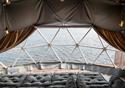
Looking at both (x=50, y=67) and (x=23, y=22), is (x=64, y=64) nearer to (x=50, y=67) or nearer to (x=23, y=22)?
(x=50, y=67)

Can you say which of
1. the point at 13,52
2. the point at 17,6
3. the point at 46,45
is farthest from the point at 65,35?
the point at 17,6

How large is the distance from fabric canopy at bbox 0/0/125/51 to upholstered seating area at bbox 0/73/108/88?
123cm

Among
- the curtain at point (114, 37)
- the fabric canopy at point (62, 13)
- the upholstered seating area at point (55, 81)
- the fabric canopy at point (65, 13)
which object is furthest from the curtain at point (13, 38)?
the curtain at point (114, 37)

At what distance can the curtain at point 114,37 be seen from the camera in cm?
584

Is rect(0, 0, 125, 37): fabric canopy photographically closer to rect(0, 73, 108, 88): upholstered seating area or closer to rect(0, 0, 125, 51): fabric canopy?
rect(0, 0, 125, 51): fabric canopy

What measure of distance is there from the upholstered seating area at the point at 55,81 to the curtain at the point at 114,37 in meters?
1.09

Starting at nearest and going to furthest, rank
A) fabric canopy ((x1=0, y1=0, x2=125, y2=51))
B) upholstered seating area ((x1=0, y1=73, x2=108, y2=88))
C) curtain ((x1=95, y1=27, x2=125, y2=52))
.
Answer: fabric canopy ((x1=0, y1=0, x2=125, y2=51)) → curtain ((x1=95, y1=27, x2=125, y2=52)) → upholstered seating area ((x1=0, y1=73, x2=108, y2=88))

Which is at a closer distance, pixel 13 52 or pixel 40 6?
pixel 40 6

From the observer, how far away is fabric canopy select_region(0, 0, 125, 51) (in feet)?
17.7

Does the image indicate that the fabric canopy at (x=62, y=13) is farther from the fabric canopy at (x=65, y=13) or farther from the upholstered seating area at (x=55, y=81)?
the upholstered seating area at (x=55, y=81)

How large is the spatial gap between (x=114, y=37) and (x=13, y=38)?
8.62 ft

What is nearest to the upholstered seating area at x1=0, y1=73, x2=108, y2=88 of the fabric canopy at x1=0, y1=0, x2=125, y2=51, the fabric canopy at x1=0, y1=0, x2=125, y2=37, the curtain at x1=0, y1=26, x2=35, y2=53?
the curtain at x1=0, y1=26, x2=35, y2=53

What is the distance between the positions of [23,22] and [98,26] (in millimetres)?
1893

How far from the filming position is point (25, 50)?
28.0 feet
